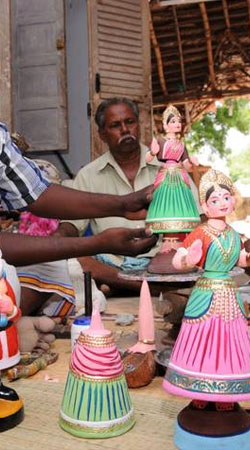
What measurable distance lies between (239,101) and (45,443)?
18078 mm

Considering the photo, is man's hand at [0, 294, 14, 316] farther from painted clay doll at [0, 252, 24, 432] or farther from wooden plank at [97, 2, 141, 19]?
wooden plank at [97, 2, 141, 19]

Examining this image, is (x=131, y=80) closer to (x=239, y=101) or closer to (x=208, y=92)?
(x=208, y=92)

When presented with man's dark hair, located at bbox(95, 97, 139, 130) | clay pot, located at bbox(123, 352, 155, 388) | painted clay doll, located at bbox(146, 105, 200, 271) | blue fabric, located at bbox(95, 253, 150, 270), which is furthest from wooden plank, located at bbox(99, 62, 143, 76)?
clay pot, located at bbox(123, 352, 155, 388)

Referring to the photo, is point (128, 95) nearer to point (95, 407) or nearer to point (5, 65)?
point (5, 65)

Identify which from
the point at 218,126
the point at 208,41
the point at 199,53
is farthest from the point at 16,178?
the point at 218,126

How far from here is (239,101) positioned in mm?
18484

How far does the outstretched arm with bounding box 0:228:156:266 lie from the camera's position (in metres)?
1.93

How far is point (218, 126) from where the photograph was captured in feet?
61.1

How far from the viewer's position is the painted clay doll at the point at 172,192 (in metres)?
1.95

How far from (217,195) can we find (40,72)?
4382mm

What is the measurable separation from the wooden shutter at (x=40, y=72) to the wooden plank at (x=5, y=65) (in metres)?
0.83

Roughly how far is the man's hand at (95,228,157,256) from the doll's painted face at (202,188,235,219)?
67 cm

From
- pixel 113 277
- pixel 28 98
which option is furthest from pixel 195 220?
pixel 28 98

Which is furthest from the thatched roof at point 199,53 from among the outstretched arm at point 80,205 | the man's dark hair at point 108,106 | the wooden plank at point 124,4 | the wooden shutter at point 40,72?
the outstretched arm at point 80,205
